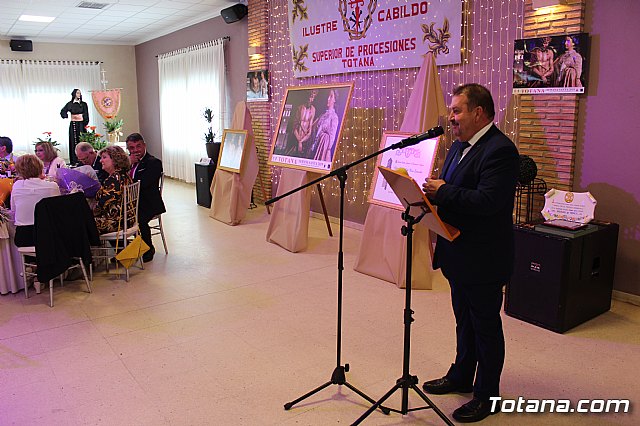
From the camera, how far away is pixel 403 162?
4656 millimetres

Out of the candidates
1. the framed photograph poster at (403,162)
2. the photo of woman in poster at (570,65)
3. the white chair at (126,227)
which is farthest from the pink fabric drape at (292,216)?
the photo of woman in poster at (570,65)

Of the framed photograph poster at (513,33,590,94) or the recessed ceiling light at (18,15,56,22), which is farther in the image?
the recessed ceiling light at (18,15,56,22)

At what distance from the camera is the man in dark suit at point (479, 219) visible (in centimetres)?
224

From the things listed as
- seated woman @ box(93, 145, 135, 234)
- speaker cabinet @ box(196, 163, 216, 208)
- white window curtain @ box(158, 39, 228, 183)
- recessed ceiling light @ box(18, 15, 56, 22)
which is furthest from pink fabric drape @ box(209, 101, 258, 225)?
recessed ceiling light @ box(18, 15, 56, 22)

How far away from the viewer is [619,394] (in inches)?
111

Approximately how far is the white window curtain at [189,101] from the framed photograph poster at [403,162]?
516 cm

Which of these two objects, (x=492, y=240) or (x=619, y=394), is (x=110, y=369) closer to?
(x=492, y=240)

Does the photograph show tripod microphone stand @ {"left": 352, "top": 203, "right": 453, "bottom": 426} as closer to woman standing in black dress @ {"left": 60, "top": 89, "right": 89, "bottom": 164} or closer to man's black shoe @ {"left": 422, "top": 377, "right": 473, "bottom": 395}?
man's black shoe @ {"left": 422, "top": 377, "right": 473, "bottom": 395}

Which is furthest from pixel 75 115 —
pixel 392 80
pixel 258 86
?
pixel 392 80

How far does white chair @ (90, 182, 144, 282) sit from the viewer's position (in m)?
4.70

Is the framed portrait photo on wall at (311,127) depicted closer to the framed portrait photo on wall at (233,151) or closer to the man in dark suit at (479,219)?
the framed portrait photo on wall at (233,151)

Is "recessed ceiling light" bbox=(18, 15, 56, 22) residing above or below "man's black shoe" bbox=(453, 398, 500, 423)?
above

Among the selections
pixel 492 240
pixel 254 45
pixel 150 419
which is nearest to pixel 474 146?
pixel 492 240

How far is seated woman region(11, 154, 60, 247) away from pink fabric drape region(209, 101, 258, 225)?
113 inches
